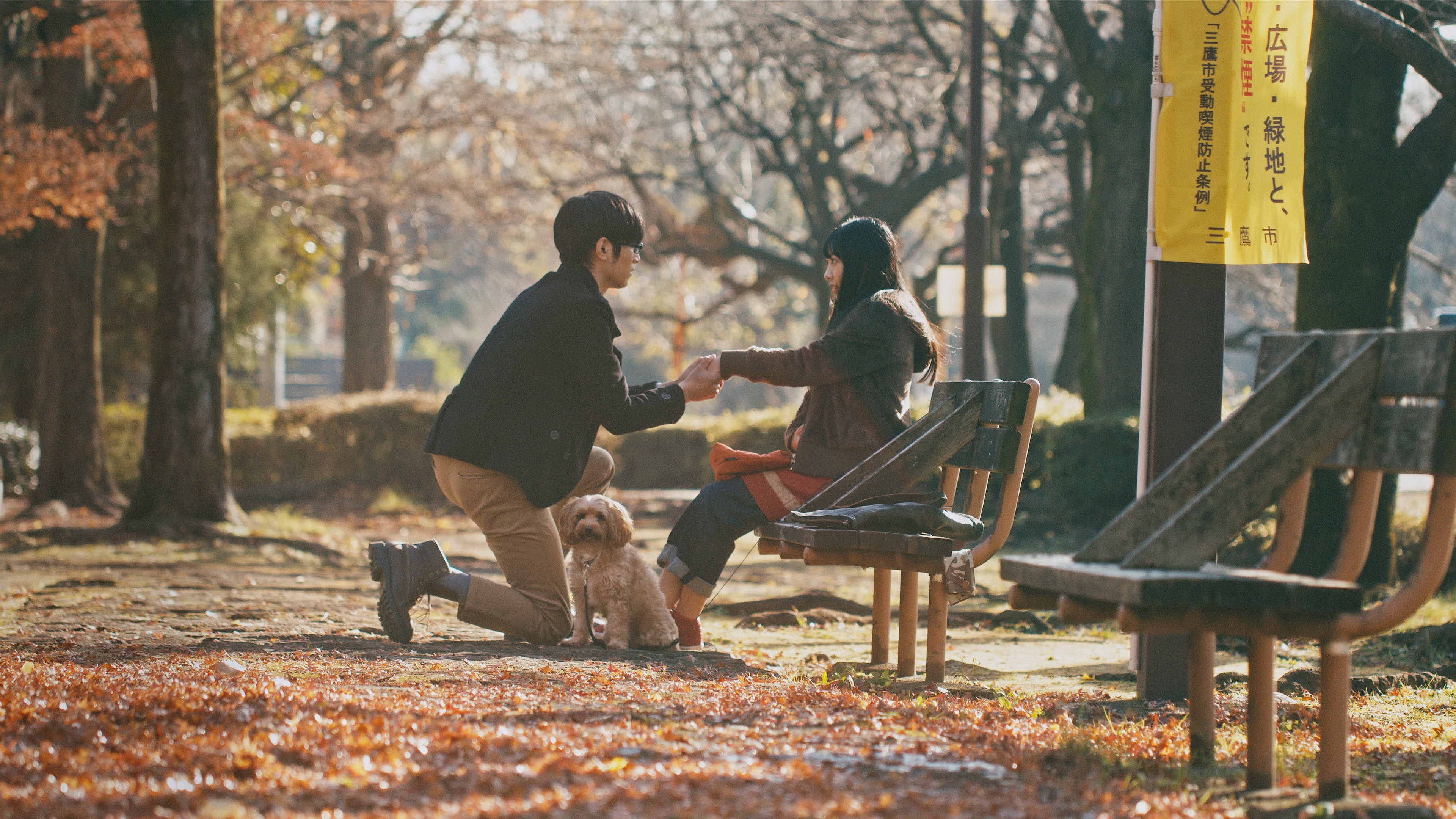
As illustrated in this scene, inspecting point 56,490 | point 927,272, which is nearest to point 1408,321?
point 927,272

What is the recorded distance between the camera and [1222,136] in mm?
5262

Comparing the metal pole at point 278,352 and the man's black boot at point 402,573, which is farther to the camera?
the metal pole at point 278,352

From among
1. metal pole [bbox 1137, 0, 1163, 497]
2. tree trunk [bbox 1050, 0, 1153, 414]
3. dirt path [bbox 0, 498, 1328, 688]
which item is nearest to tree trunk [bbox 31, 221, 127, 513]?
dirt path [bbox 0, 498, 1328, 688]

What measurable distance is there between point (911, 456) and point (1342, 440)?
78.3 inches

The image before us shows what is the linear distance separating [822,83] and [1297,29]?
17.6 metres

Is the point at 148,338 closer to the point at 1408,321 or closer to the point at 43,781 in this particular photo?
the point at 43,781

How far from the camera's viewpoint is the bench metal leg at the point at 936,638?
16.3ft

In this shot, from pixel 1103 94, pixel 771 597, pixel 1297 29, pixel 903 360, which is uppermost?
pixel 1103 94

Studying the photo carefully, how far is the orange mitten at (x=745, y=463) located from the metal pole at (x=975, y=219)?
28.4ft

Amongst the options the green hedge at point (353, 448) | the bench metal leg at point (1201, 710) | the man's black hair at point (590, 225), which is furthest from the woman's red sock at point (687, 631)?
the green hedge at point (353, 448)

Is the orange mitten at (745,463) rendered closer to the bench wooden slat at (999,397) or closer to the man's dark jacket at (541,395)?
the man's dark jacket at (541,395)

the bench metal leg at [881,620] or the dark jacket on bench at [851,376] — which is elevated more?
the dark jacket on bench at [851,376]

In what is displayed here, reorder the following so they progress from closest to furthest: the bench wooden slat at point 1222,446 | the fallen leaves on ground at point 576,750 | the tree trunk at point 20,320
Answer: the fallen leaves on ground at point 576,750, the bench wooden slat at point 1222,446, the tree trunk at point 20,320

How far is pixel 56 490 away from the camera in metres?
13.7
